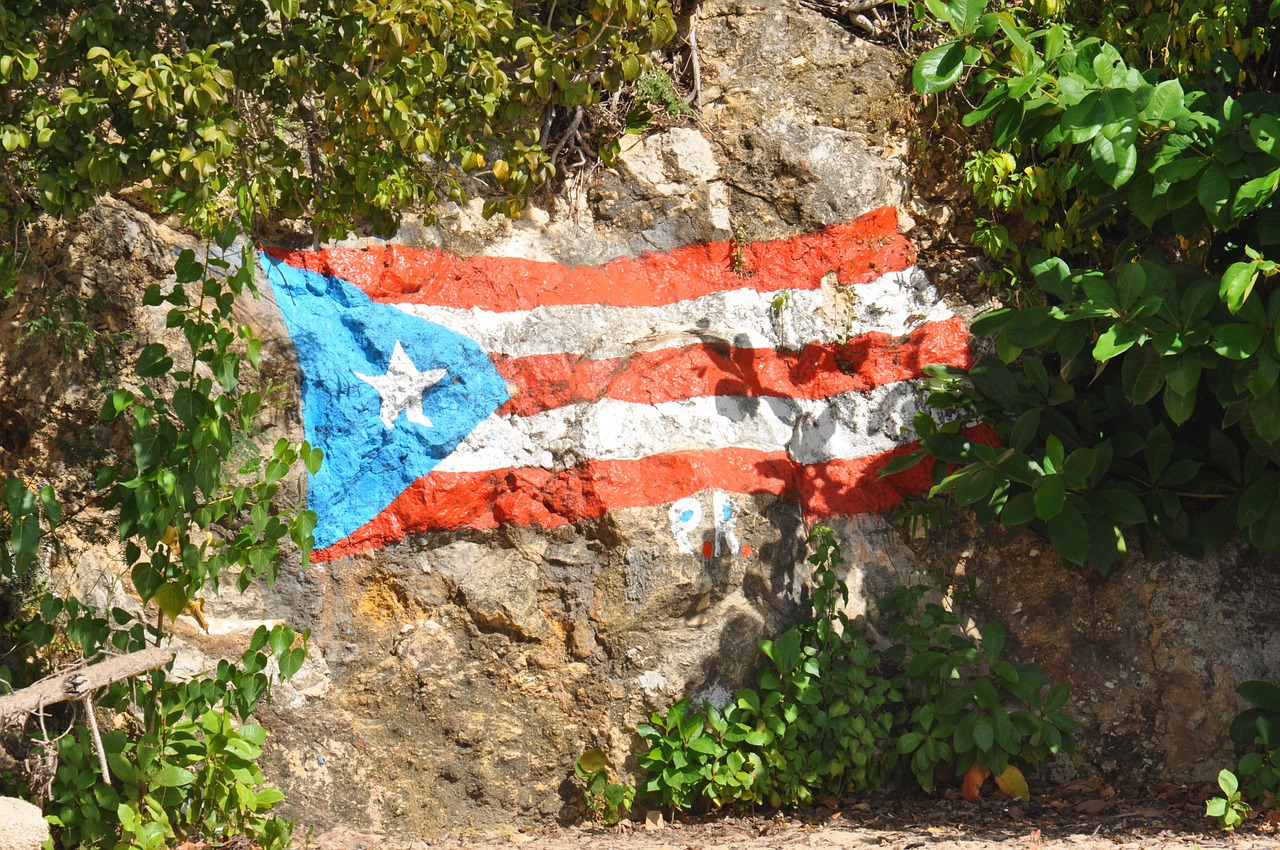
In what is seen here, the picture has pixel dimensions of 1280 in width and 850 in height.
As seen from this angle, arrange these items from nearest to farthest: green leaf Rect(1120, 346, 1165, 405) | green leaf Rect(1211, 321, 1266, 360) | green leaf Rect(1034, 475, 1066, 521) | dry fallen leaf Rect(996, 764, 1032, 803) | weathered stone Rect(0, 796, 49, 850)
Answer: weathered stone Rect(0, 796, 49, 850), green leaf Rect(1211, 321, 1266, 360), green leaf Rect(1120, 346, 1165, 405), green leaf Rect(1034, 475, 1066, 521), dry fallen leaf Rect(996, 764, 1032, 803)

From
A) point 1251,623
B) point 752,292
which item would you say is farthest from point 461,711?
point 1251,623

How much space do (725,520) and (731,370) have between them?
2.10 ft

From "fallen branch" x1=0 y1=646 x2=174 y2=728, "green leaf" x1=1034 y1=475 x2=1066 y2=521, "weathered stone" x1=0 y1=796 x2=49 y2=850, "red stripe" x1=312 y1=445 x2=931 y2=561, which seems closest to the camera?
"weathered stone" x1=0 y1=796 x2=49 y2=850

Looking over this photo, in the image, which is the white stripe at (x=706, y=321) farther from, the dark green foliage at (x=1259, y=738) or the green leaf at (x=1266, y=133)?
the dark green foliage at (x=1259, y=738)

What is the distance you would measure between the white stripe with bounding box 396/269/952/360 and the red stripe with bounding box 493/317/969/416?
5 centimetres

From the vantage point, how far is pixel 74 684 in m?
2.73

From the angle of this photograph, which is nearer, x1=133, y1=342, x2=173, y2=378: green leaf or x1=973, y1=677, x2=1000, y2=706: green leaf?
x1=133, y1=342, x2=173, y2=378: green leaf

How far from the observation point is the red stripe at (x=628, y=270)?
3.99 m

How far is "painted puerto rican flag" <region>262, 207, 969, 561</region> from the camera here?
380 centimetres

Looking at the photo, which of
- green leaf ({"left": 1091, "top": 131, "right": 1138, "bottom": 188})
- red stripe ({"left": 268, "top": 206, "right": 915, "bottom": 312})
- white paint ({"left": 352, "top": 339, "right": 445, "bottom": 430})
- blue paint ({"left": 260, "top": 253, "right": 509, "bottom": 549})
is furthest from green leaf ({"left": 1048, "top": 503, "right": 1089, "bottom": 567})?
white paint ({"left": 352, "top": 339, "right": 445, "bottom": 430})

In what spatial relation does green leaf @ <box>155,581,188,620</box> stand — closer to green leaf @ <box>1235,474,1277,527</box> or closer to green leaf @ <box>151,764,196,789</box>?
green leaf @ <box>151,764,196,789</box>

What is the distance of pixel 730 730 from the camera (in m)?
3.61

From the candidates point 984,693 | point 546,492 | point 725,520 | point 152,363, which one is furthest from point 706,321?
point 152,363

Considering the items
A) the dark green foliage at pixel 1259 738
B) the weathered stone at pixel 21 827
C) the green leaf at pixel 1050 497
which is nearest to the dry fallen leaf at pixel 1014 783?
the dark green foliage at pixel 1259 738
